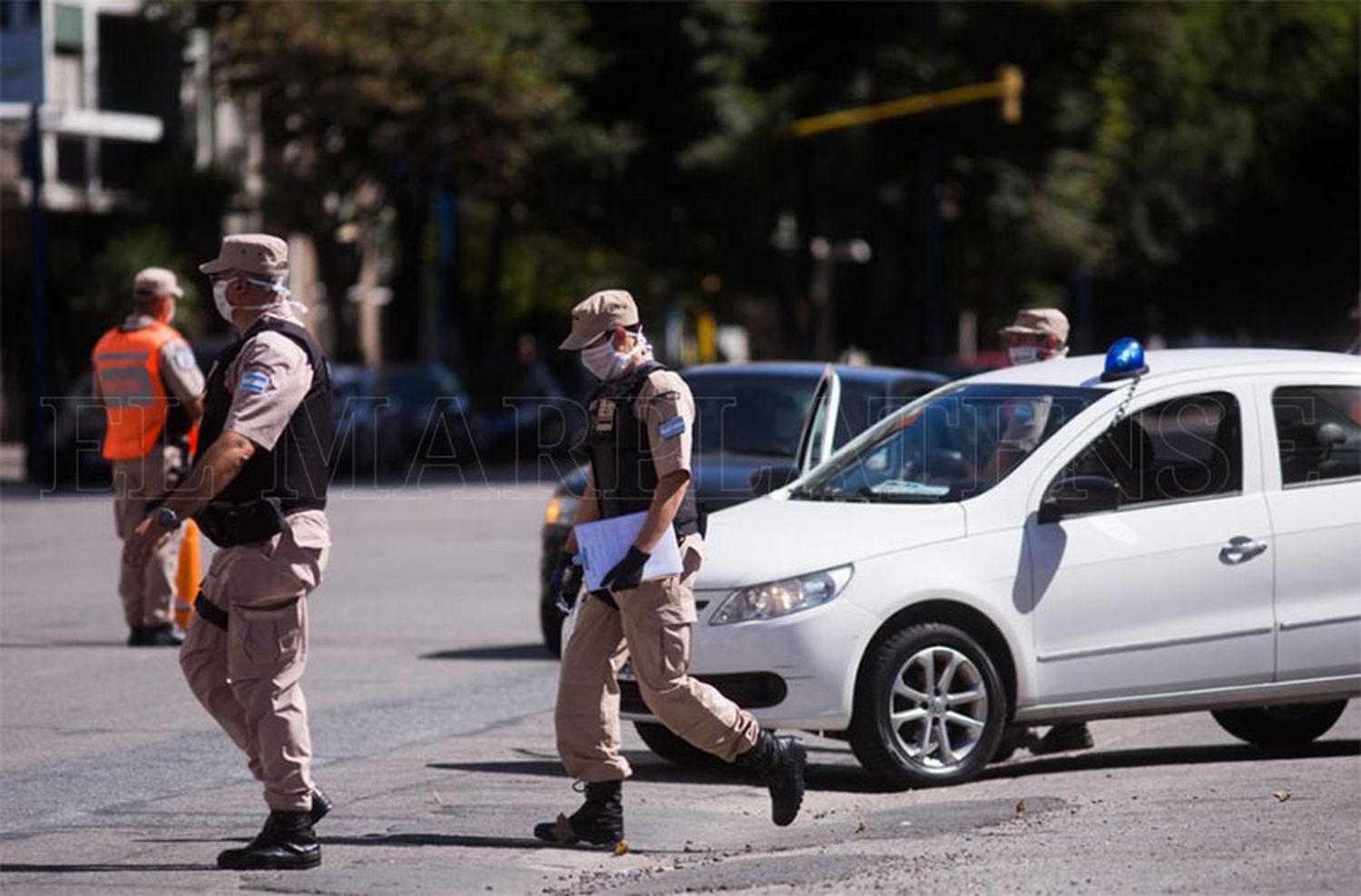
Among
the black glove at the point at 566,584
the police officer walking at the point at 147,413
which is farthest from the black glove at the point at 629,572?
the police officer walking at the point at 147,413

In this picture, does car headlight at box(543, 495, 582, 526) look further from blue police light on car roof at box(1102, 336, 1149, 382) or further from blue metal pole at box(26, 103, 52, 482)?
blue metal pole at box(26, 103, 52, 482)

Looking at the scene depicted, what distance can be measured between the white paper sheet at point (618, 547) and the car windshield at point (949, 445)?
1.89m

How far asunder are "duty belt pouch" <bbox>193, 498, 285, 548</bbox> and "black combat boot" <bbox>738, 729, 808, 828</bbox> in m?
1.73

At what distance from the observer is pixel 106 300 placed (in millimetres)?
36906

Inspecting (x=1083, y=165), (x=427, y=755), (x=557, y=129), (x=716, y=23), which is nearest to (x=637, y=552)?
(x=427, y=755)

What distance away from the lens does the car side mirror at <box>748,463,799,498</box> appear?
11594 millimetres

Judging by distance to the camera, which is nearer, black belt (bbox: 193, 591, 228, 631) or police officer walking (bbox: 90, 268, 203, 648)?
black belt (bbox: 193, 591, 228, 631)

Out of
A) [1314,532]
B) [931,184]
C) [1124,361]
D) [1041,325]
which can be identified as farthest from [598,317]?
[931,184]

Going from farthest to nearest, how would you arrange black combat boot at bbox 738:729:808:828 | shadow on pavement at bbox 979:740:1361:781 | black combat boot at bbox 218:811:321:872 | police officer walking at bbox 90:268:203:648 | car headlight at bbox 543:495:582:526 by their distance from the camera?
police officer walking at bbox 90:268:203:648
car headlight at bbox 543:495:582:526
shadow on pavement at bbox 979:740:1361:781
black combat boot at bbox 738:729:808:828
black combat boot at bbox 218:811:321:872

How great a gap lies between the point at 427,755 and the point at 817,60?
134ft

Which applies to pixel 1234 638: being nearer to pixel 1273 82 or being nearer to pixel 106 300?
pixel 106 300

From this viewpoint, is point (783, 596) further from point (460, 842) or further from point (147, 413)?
point (147, 413)

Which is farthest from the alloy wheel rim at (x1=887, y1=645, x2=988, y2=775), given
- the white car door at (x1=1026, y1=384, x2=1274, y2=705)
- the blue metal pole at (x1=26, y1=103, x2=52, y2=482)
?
the blue metal pole at (x1=26, y1=103, x2=52, y2=482)

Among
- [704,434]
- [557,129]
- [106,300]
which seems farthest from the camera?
[557,129]
